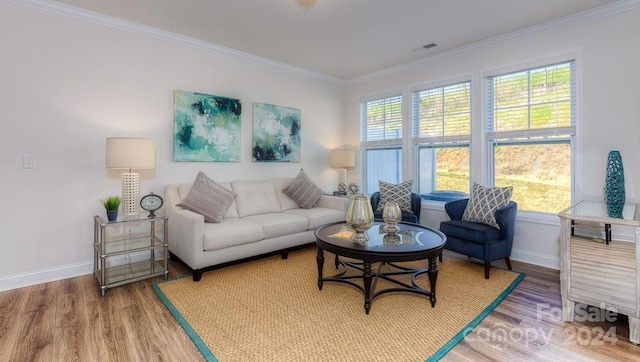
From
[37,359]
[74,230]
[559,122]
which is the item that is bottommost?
[37,359]

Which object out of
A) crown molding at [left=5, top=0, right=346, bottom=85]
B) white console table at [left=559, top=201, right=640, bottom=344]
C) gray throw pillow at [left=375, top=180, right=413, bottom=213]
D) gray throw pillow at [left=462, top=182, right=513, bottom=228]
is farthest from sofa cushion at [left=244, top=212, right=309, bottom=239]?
white console table at [left=559, top=201, right=640, bottom=344]

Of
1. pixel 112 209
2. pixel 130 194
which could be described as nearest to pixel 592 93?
pixel 130 194

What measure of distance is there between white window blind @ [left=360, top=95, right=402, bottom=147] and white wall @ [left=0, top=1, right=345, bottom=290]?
2641 millimetres

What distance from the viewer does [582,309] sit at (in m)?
2.30

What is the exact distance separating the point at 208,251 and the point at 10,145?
78.0 inches

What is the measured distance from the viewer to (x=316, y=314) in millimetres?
2232

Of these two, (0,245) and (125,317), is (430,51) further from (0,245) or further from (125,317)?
(0,245)

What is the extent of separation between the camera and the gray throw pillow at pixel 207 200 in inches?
127

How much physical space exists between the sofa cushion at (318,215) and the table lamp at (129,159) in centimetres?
178

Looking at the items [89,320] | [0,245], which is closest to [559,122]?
[89,320]

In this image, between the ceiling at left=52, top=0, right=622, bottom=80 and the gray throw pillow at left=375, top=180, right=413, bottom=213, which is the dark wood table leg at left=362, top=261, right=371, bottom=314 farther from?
the ceiling at left=52, top=0, right=622, bottom=80

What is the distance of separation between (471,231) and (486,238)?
151 millimetres

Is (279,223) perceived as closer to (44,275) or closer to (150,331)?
(150,331)

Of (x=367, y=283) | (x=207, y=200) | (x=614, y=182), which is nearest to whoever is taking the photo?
(x=367, y=283)
